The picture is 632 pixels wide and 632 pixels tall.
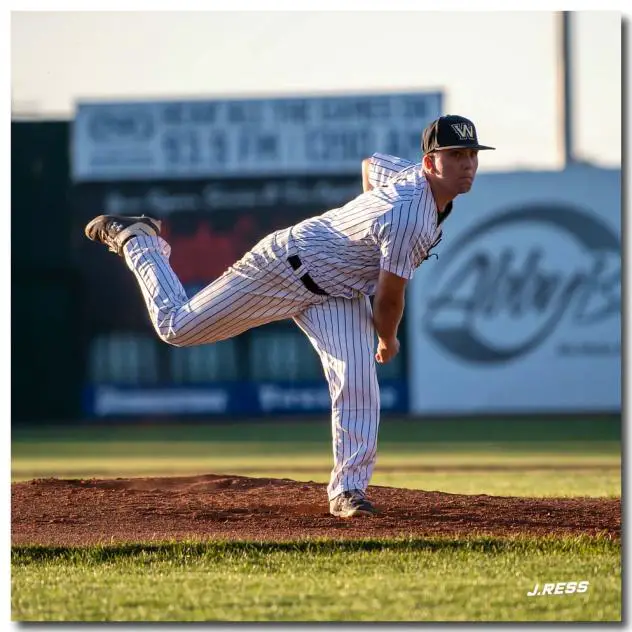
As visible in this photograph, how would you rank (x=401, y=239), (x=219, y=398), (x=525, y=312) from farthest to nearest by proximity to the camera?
(x=525, y=312), (x=219, y=398), (x=401, y=239)

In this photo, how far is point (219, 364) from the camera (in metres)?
18.7

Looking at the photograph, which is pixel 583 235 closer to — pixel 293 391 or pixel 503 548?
pixel 293 391

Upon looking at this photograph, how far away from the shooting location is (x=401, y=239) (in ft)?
15.9

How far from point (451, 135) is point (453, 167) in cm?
12

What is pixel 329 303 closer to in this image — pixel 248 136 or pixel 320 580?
pixel 320 580

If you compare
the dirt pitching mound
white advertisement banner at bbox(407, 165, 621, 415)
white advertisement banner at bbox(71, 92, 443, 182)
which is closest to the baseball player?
the dirt pitching mound

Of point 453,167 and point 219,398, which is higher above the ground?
point 453,167

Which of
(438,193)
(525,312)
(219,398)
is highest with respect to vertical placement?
(438,193)

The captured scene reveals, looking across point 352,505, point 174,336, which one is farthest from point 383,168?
point 352,505

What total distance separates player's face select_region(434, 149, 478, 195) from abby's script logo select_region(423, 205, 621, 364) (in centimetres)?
1407

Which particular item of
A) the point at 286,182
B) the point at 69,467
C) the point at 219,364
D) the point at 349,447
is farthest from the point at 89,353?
the point at 349,447

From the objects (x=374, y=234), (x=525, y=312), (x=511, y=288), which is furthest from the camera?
(x=511, y=288)

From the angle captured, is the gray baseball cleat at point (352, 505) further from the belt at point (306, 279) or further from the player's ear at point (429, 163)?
the player's ear at point (429, 163)

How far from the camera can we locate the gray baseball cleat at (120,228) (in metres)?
5.53
